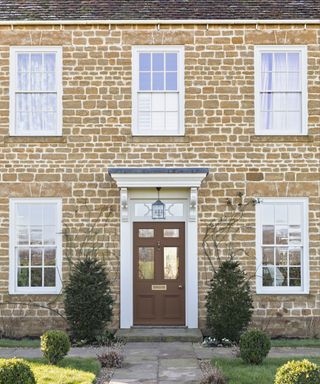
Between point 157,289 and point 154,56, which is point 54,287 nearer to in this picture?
point 157,289

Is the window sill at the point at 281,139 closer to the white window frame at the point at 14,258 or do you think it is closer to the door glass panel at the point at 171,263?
the door glass panel at the point at 171,263

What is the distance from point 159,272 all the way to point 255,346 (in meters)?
4.61

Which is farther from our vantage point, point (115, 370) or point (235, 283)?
point (235, 283)

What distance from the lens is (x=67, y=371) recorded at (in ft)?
37.0

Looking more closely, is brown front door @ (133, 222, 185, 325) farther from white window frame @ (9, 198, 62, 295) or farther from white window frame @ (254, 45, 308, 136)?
white window frame @ (254, 45, 308, 136)

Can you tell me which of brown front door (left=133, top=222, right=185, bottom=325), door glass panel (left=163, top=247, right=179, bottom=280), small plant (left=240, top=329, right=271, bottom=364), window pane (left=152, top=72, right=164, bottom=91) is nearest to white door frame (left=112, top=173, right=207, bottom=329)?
brown front door (left=133, top=222, right=185, bottom=325)

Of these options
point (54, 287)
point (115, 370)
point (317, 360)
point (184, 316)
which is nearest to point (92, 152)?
point (54, 287)

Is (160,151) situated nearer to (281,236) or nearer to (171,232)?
(171,232)

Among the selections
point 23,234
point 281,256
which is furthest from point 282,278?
point 23,234

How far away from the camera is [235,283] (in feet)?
48.8

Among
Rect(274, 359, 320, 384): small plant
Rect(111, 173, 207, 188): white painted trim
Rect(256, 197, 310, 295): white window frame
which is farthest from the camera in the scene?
Rect(256, 197, 310, 295): white window frame

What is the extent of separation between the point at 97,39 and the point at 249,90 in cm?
371

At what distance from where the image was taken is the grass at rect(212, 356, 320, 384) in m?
10.7

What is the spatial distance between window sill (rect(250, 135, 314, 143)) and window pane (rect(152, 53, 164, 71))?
2660mm
